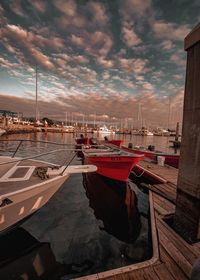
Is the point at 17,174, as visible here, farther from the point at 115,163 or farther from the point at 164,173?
the point at 164,173

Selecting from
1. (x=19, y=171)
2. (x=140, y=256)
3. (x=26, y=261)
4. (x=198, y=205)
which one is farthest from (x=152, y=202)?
(x=19, y=171)

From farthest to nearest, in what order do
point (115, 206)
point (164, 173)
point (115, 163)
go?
1. point (164, 173)
2. point (115, 163)
3. point (115, 206)

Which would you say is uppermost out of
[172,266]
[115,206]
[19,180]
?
[19,180]

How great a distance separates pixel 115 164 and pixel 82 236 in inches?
215

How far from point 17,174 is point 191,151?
19.6 ft

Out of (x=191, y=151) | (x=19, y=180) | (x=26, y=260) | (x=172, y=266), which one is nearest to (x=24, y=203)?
(x=19, y=180)

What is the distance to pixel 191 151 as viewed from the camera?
4.19 meters

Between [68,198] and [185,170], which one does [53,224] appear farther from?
[185,170]

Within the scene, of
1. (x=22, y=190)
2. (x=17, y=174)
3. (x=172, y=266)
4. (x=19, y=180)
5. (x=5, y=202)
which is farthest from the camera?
(x=17, y=174)

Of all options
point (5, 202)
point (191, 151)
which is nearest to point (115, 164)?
point (191, 151)

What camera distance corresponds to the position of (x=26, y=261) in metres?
4.86

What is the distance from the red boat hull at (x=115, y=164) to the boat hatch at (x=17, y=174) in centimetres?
501

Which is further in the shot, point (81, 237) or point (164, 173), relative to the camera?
point (164, 173)

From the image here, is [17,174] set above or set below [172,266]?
above
